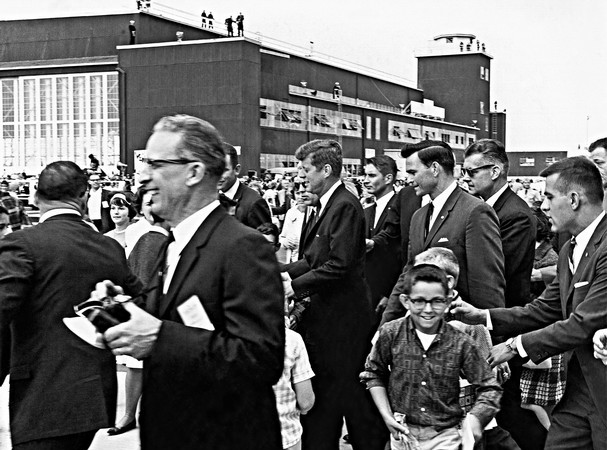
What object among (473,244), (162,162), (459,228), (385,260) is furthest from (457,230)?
(162,162)

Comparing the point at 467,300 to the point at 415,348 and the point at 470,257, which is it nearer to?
the point at 470,257

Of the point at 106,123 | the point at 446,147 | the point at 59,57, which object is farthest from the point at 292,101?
the point at 446,147

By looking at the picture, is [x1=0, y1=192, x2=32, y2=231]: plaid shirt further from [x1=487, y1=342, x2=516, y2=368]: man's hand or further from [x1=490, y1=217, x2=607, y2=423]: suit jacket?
[x1=490, y1=217, x2=607, y2=423]: suit jacket

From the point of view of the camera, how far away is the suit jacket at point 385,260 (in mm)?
8055

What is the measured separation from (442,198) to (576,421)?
1889 mm

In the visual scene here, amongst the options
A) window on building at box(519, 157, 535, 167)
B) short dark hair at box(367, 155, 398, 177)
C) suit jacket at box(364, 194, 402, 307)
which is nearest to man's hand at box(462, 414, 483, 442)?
suit jacket at box(364, 194, 402, 307)

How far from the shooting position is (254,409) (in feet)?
9.61

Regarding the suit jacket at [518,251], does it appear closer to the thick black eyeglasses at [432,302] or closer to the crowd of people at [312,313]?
the crowd of people at [312,313]

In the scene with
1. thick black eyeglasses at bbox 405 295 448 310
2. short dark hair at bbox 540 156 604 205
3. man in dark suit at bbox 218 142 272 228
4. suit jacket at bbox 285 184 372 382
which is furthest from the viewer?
man in dark suit at bbox 218 142 272 228

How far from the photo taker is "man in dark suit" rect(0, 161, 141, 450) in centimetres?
408

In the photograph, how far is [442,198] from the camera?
559 centimetres

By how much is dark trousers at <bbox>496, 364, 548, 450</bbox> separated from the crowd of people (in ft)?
0.04

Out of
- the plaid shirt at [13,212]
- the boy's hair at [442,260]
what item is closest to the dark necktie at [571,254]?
the boy's hair at [442,260]

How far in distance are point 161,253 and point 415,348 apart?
1972 millimetres
